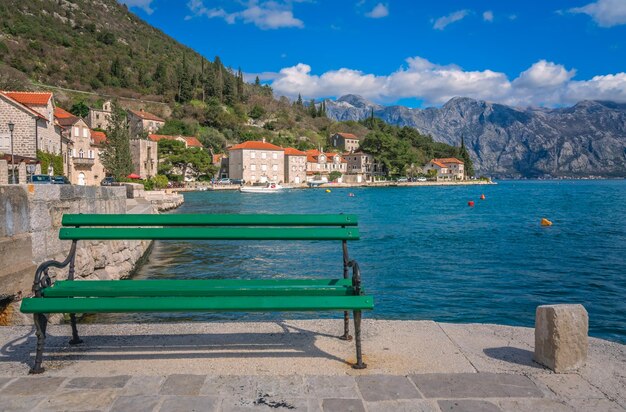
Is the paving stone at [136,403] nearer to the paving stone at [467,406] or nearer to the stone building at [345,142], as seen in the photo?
the paving stone at [467,406]

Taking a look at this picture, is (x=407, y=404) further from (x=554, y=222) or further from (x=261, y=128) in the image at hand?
(x=261, y=128)

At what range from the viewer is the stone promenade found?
2.95 meters

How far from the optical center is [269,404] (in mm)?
2920

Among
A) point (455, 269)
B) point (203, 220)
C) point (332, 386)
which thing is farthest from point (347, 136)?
point (332, 386)

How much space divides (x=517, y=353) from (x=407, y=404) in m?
1.39

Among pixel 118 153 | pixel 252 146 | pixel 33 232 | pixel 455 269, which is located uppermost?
pixel 252 146

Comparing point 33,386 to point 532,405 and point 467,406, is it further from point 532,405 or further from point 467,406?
point 532,405

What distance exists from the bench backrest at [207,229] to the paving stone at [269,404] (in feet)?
4.30

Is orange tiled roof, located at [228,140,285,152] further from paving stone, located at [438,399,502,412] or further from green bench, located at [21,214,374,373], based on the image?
paving stone, located at [438,399,502,412]

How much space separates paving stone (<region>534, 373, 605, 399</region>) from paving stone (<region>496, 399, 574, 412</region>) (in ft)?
0.49

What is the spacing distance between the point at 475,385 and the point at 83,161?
60124mm

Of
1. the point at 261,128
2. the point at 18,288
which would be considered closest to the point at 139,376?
the point at 18,288

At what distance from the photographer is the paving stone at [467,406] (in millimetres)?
2846

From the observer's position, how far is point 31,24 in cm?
11550
